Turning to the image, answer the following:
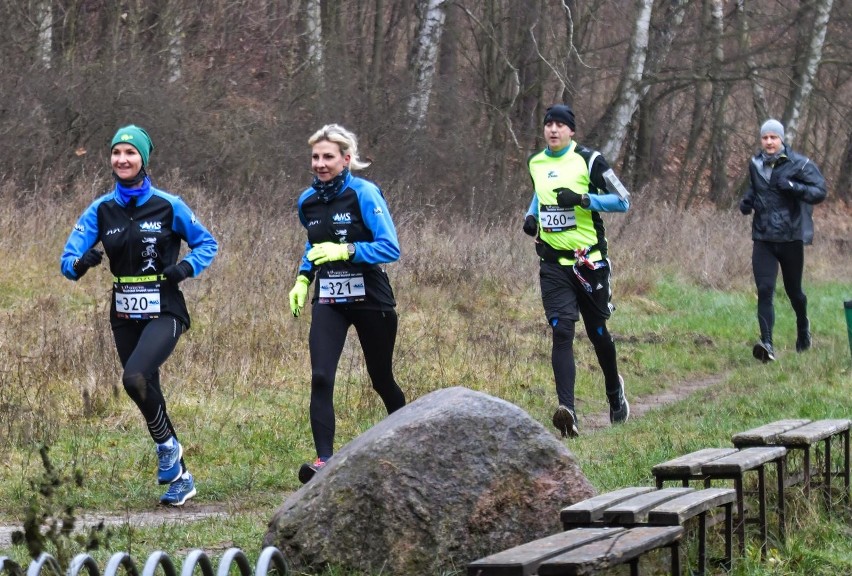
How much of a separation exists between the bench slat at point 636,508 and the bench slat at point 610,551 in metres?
0.16

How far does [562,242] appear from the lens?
9.18 metres

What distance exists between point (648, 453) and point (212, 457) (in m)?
2.77

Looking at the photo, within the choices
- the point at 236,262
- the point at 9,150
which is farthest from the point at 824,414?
the point at 9,150

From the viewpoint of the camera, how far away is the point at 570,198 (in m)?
8.97

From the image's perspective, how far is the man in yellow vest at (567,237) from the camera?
29.6 feet

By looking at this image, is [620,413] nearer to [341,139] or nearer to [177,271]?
[341,139]

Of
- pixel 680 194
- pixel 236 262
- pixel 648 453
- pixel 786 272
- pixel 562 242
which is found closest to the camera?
pixel 648 453

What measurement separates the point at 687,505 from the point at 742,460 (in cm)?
84

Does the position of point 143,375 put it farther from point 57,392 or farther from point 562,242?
point 562,242

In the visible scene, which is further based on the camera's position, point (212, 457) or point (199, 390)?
point (199, 390)

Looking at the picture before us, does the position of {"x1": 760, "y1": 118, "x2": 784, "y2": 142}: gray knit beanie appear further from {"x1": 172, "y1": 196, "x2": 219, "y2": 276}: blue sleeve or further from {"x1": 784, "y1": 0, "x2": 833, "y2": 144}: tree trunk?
{"x1": 784, "y1": 0, "x2": 833, "y2": 144}: tree trunk

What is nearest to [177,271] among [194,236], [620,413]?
[194,236]

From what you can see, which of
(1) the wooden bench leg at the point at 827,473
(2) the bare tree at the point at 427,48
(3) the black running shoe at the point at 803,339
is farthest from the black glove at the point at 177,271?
(2) the bare tree at the point at 427,48

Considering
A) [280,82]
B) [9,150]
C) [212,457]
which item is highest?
[280,82]
